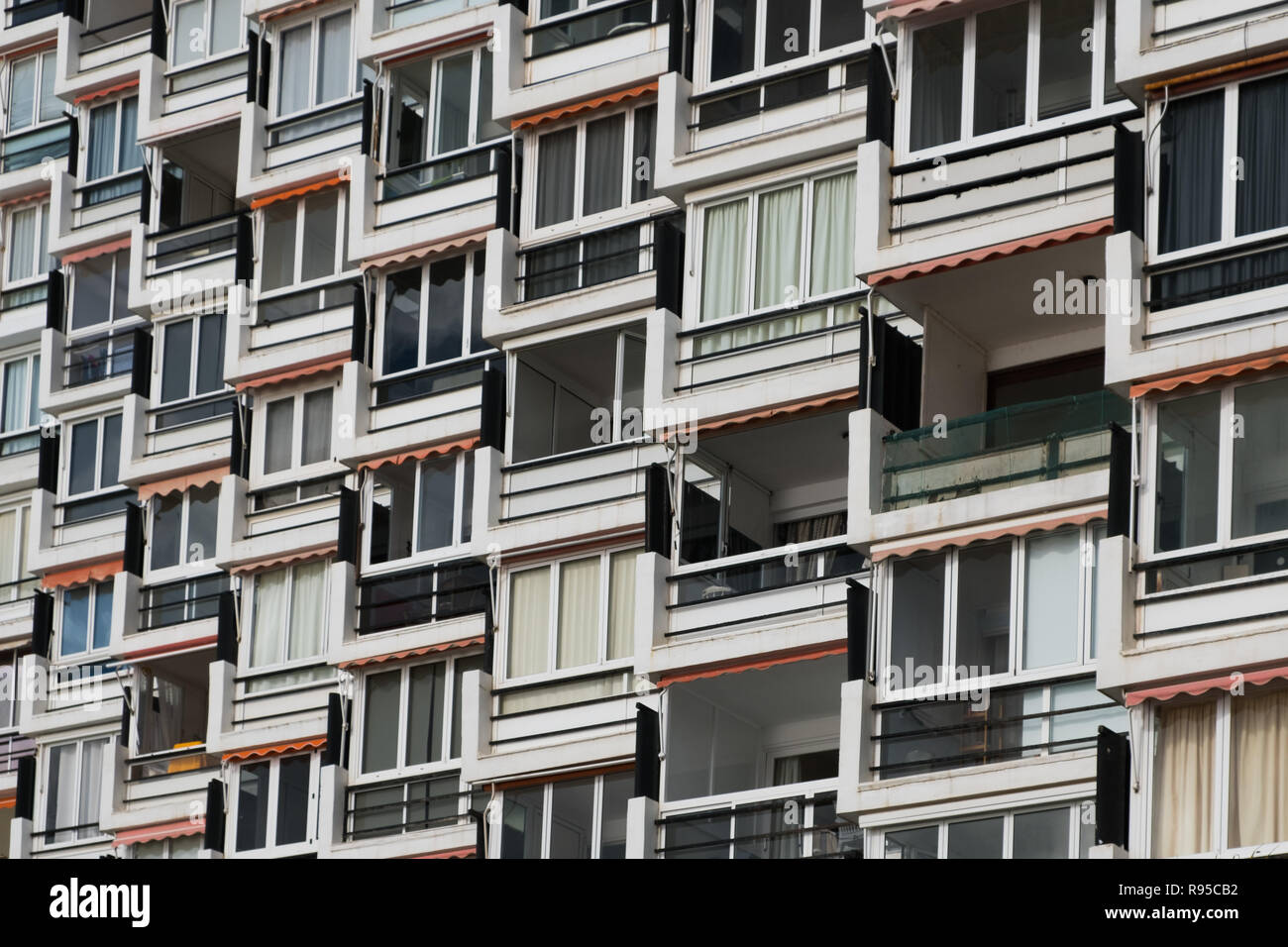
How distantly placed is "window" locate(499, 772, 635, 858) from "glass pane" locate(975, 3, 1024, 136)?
10.4 metres

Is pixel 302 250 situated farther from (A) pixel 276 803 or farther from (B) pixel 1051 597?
(B) pixel 1051 597

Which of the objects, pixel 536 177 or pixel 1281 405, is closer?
pixel 1281 405

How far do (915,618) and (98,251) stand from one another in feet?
75.1

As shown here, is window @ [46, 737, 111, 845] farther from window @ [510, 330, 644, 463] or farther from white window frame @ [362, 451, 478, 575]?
window @ [510, 330, 644, 463]

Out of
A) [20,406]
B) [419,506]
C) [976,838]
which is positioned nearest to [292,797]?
[419,506]

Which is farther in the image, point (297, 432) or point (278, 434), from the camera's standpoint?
point (278, 434)

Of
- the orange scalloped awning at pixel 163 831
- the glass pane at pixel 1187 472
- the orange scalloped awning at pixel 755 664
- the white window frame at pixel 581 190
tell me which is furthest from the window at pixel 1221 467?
the orange scalloped awning at pixel 163 831

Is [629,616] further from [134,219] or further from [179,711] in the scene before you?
[134,219]

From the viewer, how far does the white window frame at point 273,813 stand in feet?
153

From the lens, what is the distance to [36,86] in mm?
57812

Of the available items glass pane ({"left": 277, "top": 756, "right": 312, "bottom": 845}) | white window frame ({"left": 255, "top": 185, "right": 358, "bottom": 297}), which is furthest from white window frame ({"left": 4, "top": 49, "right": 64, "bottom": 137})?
glass pane ({"left": 277, "top": 756, "right": 312, "bottom": 845})
